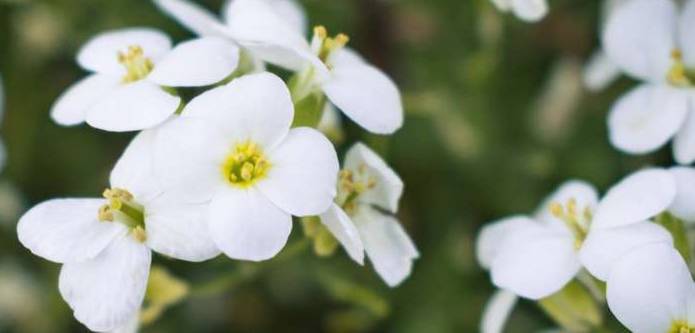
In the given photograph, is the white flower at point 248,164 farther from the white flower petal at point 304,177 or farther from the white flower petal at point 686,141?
the white flower petal at point 686,141

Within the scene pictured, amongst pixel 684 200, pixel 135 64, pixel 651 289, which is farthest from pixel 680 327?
pixel 135 64

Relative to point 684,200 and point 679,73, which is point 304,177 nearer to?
point 684,200

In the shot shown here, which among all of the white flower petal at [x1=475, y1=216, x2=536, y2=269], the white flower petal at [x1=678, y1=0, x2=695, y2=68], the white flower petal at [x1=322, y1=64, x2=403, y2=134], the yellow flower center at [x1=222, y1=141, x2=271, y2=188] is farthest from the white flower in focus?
the white flower petal at [x1=678, y1=0, x2=695, y2=68]

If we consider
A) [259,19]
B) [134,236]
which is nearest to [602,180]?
[259,19]

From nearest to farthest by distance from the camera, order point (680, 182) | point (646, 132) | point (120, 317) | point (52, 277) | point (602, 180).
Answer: point (120, 317)
point (680, 182)
point (646, 132)
point (602, 180)
point (52, 277)

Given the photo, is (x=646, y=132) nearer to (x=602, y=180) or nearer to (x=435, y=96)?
(x=602, y=180)

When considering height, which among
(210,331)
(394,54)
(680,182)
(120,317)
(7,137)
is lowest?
(210,331)

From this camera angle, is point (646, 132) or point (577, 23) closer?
point (646, 132)
